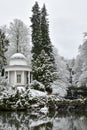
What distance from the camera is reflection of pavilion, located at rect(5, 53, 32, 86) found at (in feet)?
123

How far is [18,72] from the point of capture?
3800cm

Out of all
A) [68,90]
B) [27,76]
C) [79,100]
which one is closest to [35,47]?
[27,76]

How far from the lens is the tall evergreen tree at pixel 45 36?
41.2 meters

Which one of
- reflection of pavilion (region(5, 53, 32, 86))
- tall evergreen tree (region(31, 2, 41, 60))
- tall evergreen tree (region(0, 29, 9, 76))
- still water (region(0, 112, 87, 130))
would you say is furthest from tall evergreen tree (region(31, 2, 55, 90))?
still water (region(0, 112, 87, 130))

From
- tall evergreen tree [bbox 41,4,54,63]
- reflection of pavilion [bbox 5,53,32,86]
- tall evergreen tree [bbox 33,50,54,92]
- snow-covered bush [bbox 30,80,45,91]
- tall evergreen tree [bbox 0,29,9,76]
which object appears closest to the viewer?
snow-covered bush [bbox 30,80,45,91]

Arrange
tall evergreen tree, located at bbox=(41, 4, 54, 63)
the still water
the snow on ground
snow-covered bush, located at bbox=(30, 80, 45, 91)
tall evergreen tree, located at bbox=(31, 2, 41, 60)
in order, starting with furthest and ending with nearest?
tall evergreen tree, located at bbox=(41, 4, 54, 63)
tall evergreen tree, located at bbox=(31, 2, 41, 60)
snow-covered bush, located at bbox=(30, 80, 45, 91)
the snow on ground
the still water

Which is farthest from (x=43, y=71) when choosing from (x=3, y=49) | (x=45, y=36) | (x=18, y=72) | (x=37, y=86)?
(x=3, y=49)

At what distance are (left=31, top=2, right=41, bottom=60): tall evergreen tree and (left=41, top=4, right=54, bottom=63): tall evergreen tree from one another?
0.68 m

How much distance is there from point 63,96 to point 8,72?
27.3ft

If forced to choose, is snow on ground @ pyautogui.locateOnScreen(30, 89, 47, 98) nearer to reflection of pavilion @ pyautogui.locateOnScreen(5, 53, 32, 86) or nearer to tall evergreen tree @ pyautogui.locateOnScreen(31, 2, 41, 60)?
reflection of pavilion @ pyautogui.locateOnScreen(5, 53, 32, 86)

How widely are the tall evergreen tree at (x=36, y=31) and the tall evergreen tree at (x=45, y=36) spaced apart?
0.68 meters

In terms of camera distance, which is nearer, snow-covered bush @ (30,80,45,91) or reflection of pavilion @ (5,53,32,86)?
snow-covered bush @ (30,80,45,91)

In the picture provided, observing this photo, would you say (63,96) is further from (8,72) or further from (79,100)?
(8,72)

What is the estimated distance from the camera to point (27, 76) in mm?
39094
